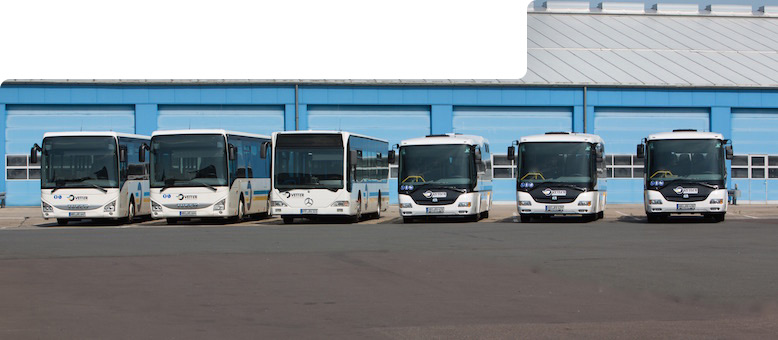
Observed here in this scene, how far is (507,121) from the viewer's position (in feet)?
148

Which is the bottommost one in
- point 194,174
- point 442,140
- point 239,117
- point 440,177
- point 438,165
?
point 440,177

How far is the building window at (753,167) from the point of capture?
150 feet

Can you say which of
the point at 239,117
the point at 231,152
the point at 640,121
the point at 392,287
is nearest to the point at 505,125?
the point at 640,121

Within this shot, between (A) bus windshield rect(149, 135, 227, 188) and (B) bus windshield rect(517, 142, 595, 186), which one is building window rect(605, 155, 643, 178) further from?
(A) bus windshield rect(149, 135, 227, 188)

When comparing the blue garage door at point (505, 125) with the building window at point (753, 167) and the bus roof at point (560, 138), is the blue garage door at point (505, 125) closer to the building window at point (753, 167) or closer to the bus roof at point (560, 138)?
the building window at point (753, 167)

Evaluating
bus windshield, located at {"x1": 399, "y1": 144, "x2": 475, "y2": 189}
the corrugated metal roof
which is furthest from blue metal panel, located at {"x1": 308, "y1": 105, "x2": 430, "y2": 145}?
bus windshield, located at {"x1": 399, "y1": 144, "x2": 475, "y2": 189}

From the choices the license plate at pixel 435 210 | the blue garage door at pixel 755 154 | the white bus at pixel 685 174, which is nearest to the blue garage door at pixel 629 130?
the blue garage door at pixel 755 154

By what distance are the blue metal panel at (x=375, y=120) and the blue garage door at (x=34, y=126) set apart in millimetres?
7822

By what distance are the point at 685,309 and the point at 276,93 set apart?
34276 mm

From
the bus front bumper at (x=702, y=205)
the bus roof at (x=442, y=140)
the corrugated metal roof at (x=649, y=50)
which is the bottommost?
the bus front bumper at (x=702, y=205)

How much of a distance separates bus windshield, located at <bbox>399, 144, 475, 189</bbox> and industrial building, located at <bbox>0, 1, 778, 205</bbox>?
11855 mm

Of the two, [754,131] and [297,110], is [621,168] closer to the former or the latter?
[754,131]

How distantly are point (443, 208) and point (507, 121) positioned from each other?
15.5 m

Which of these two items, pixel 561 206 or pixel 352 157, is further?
pixel 352 157
